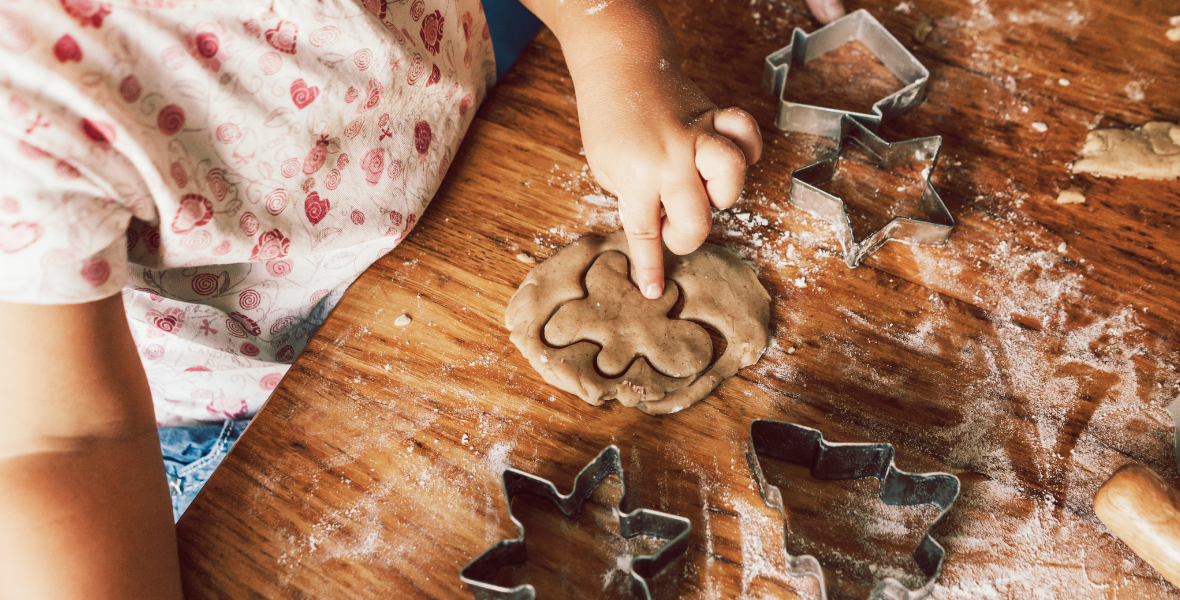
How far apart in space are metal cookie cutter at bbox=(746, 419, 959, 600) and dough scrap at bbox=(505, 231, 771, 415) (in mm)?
89

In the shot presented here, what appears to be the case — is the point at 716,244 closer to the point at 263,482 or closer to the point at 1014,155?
the point at 1014,155

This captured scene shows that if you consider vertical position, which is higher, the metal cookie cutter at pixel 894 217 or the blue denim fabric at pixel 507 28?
the blue denim fabric at pixel 507 28

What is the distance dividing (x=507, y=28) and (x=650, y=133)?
403 millimetres

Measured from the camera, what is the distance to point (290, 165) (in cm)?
72

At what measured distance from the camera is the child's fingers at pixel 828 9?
1001mm

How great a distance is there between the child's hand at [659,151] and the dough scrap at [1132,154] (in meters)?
0.48

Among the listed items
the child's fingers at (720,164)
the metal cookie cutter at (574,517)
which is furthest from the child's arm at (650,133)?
the metal cookie cutter at (574,517)

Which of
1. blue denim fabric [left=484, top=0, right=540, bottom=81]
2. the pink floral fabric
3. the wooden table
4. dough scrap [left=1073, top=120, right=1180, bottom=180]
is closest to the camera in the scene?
the pink floral fabric

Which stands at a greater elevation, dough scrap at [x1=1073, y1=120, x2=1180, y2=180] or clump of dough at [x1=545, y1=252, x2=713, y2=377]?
dough scrap at [x1=1073, y1=120, x2=1180, y2=180]

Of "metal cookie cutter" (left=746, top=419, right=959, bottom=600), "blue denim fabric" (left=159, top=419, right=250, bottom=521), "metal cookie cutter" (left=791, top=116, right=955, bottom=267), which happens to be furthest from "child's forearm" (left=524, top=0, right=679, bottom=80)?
"blue denim fabric" (left=159, top=419, right=250, bottom=521)

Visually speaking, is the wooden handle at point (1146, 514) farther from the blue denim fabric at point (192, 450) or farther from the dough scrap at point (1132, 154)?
the blue denim fabric at point (192, 450)

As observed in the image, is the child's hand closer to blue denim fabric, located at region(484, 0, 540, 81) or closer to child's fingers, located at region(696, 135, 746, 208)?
child's fingers, located at region(696, 135, 746, 208)

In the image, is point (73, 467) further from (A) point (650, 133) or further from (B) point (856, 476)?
(B) point (856, 476)

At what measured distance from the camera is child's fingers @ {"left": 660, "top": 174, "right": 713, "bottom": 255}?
0.71m
